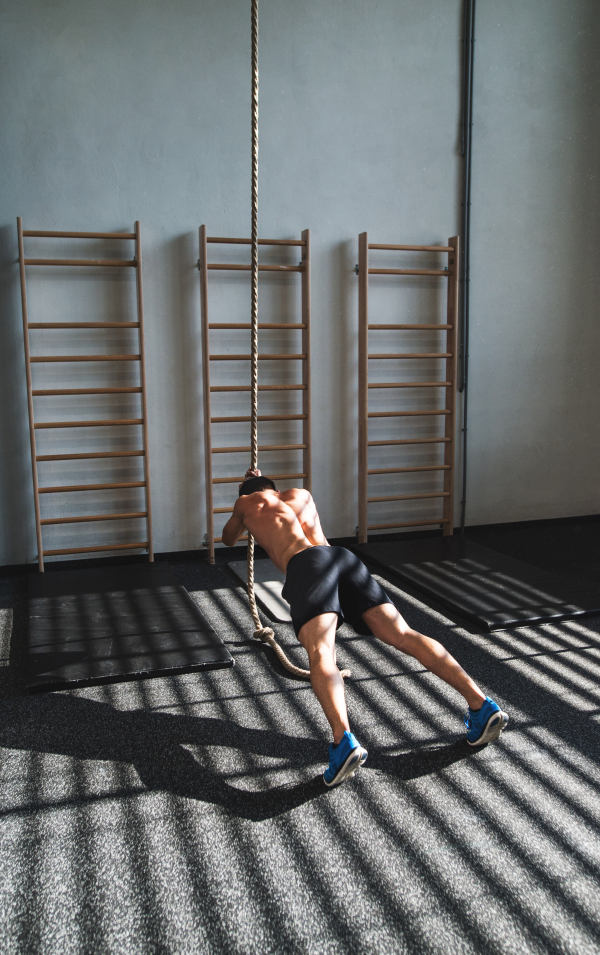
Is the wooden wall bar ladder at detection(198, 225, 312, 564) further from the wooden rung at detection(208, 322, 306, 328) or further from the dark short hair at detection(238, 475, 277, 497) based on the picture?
the dark short hair at detection(238, 475, 277, 497)

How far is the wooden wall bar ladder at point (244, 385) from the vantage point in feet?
14.5

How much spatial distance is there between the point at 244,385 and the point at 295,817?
3.13 metres

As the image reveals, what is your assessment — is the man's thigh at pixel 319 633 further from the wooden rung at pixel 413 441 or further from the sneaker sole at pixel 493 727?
the wooden rung at pixel 413 441

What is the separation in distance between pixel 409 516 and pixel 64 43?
3.80 m

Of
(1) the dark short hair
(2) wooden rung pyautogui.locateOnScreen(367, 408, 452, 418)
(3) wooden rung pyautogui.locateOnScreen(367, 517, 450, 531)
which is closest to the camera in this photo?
(1) the dark short hair

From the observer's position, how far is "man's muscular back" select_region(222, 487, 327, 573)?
2537mm

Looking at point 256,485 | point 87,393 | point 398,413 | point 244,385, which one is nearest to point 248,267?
point 244,385

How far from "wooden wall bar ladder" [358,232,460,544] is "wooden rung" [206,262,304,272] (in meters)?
0.48

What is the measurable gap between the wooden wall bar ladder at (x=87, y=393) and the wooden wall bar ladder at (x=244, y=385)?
391 millimetres

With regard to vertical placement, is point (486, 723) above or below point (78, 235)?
below

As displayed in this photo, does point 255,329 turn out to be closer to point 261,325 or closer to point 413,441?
point 261,325

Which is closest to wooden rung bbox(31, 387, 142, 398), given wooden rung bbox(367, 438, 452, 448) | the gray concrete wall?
the gray concrete wall

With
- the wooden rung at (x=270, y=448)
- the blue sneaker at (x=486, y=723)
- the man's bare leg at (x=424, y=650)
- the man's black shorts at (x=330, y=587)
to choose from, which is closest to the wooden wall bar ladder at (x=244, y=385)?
the wooden rung at (x=270, y=448)

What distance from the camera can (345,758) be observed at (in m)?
1.98
